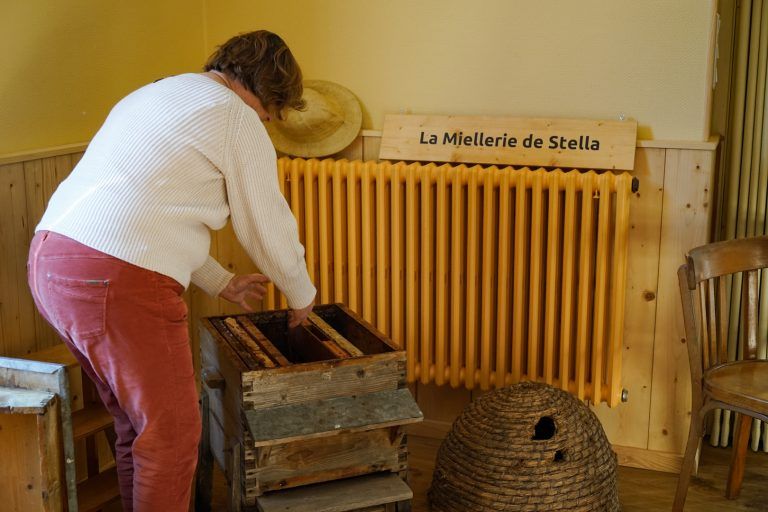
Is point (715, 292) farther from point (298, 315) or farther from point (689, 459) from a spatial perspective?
point (298, 315)

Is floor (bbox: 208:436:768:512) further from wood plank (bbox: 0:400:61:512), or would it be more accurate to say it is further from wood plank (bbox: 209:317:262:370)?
wood plank (bbox: 0:400:61:512)

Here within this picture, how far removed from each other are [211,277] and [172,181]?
515mm

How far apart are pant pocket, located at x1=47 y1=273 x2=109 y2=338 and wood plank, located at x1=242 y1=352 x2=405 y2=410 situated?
0.39 metres

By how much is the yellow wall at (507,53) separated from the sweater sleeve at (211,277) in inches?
38.3

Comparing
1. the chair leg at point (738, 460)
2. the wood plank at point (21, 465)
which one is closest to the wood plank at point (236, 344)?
the wood plank at point (21, 465)

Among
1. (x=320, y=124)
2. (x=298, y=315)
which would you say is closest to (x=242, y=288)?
(x=298, y=315)

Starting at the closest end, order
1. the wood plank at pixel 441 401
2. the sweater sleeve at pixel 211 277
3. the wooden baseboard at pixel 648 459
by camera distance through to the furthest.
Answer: the sweater sleeve at pixel 211 277, the wooden baseboard at pixel 648 459, the wood plank at pixel 441 401

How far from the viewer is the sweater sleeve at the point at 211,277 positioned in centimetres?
237

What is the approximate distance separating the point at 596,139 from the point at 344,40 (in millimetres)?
917

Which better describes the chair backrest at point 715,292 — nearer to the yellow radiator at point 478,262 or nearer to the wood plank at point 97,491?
the yellow radiator at point 478,262

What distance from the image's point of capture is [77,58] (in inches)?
108

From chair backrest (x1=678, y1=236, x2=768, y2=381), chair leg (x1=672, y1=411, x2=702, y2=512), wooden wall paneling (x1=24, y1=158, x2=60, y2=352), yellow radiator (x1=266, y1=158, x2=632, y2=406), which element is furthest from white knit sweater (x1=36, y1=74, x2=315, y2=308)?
chair leg (x1=672, y1=411, x2=702, y2=512)

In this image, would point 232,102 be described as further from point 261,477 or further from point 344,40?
point 344,40

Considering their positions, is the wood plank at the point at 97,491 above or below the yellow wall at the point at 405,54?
below
